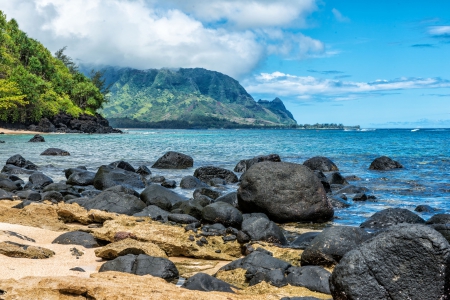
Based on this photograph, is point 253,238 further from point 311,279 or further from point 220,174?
point 220,174

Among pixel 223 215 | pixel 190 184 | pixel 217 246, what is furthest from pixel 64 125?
pixel 217 246

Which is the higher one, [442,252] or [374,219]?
[442,252]

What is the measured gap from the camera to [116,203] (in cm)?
1166

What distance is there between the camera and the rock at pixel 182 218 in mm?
10508

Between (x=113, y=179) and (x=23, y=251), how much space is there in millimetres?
9532

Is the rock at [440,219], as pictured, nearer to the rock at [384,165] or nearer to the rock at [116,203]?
the rock at [116,203]

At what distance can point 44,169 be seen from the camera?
23.4 meters

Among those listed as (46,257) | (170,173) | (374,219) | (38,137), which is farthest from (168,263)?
(38,137)

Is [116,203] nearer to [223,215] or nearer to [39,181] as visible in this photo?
[223,215]

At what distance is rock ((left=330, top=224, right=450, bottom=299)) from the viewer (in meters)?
5.04

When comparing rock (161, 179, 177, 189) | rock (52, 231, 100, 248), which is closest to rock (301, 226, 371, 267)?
rock (52, 231, 100, 248)

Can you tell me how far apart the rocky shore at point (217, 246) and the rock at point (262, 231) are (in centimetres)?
2

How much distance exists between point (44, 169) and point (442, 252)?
2182 centimetres

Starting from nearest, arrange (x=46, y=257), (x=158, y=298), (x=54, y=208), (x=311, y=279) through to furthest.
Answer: (x=158, y=298), (x=311, y=279), (x=46, y=257), (x=54, y=208)
